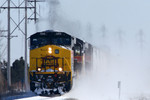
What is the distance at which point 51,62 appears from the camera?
120 feet

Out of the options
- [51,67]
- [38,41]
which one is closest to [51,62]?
[51,67]

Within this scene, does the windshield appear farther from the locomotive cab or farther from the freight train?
the locomotive cab

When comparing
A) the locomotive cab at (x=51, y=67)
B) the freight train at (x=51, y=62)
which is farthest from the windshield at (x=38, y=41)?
the locomotive cab at (x=51, y=67)

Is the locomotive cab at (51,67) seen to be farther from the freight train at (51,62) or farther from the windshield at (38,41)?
the windshield at (38,41)

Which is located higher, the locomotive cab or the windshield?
the windshield

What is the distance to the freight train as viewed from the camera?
1428 inches

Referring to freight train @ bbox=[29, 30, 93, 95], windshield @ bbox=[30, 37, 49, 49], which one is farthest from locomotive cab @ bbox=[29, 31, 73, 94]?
windshield @ bbox=[30, 37, 49, 49]

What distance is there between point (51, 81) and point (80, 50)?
3808 millimetres

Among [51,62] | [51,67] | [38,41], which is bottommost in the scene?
[51,67]

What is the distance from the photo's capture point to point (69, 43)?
36.7m

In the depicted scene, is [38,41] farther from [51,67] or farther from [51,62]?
[51,67]

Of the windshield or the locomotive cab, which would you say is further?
the windshield

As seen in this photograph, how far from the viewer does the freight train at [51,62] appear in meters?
36.3

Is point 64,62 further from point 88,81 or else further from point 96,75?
point 96,75
